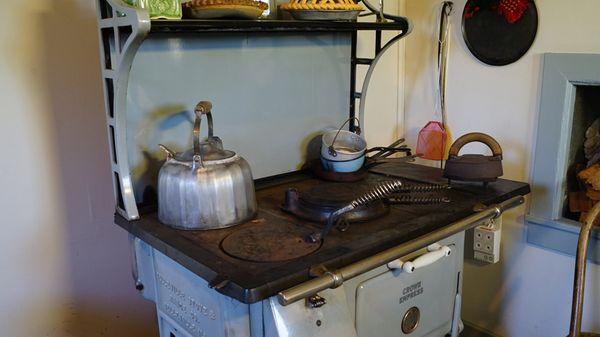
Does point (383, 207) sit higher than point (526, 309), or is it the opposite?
point (383, 207)

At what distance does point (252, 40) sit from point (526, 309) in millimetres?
1245

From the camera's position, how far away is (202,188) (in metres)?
1.09

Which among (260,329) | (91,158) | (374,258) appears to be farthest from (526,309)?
(91,158)

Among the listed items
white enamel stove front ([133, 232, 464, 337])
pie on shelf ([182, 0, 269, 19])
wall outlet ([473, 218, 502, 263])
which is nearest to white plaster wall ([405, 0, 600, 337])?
wall outlet ([473, 218, 502, 263])

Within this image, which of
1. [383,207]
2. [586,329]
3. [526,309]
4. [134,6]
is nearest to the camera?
[134,6]

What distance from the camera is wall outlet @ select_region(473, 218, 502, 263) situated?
5.30 ft

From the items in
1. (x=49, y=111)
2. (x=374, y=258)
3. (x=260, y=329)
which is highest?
(x=49, y=111)

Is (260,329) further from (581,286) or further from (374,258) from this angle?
(581,286)

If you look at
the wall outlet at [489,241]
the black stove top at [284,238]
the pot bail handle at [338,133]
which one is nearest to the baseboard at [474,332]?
the wall outlet at [489,241]

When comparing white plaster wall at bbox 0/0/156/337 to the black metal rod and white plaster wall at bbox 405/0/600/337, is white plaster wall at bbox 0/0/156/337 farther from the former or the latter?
white plaster wall at bbox 405/0/600/337

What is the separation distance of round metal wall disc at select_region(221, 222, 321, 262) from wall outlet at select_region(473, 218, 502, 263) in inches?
29.2

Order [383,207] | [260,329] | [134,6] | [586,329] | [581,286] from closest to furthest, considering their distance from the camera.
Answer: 1. [260,329]
2. [134,6]
3. [383,207]
4. [581,286]
5. [586,329]

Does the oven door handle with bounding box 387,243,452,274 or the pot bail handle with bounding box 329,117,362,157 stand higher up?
the pot bail handle with bounding box 329,117,362,157

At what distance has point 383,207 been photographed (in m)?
1.24
